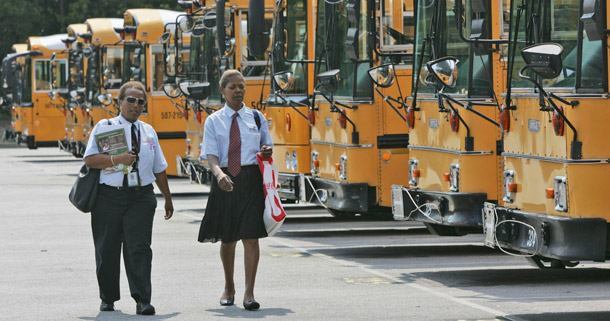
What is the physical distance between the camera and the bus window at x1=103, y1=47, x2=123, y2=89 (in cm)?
2748

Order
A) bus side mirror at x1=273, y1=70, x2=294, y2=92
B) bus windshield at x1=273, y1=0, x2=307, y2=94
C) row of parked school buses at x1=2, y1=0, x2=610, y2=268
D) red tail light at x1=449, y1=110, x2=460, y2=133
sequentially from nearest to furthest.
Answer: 1. row of parked school buses at x1=2, y1=0, x2=610, y2=268
2. red tail light at x1=449, y1=110, x2=460, y2=133
3. bus side mirror at x1=273, y1=70, x2=294, y2=92
4. bus windshield at x1=273, y1=0, x2=307, y2=94

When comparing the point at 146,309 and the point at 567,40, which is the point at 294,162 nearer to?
the point at 146,309

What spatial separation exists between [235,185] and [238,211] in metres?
0.19

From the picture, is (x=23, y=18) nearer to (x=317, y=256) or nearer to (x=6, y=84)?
(x=6, y=84)

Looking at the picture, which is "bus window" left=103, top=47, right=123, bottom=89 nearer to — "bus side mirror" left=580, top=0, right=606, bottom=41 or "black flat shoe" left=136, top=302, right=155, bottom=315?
"black flat shoe" left=136, top=302, right=155, bottom=315

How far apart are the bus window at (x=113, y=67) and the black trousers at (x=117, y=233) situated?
17.8 m

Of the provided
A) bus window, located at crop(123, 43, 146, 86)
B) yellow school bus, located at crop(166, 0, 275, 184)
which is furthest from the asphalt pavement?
bus window, located at crop(123, 43, 146, 86)

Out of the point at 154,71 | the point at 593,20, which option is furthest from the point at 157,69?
the point at 593,20

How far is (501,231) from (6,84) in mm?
32117

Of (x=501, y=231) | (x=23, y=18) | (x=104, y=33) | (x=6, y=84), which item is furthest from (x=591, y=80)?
(x=23, y=18)

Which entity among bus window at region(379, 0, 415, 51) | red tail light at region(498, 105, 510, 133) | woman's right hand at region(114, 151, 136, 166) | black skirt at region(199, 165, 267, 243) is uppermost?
bus window at region(379, 0, 415, 51)

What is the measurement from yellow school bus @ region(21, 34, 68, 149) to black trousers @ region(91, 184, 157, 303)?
27233 mm

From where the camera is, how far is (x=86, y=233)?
635 inches

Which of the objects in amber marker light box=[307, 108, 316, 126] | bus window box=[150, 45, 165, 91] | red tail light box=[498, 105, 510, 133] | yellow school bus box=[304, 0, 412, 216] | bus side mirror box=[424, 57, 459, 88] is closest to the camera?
red tail light box=[498, 105, 510, 133]
